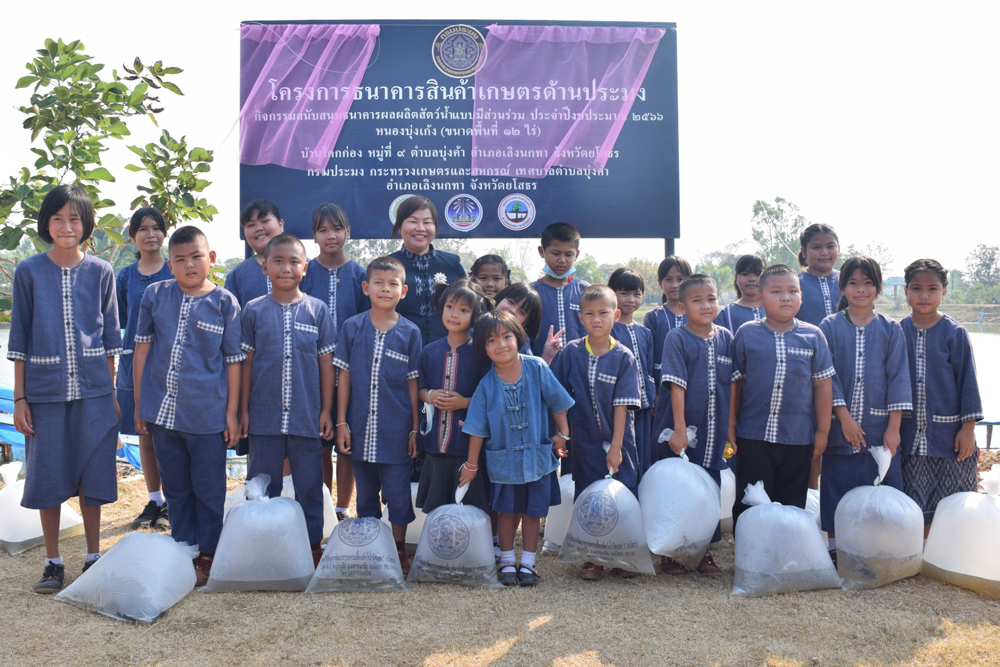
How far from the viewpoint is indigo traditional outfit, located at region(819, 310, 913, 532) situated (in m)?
3.32

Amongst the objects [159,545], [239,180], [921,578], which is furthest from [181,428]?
[921,578]

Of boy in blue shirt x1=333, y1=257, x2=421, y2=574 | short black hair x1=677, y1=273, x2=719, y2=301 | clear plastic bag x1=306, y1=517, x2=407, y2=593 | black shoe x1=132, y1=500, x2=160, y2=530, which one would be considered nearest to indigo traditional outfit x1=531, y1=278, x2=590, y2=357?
short black hair x1=677, y1=273, x2=719, y2=301

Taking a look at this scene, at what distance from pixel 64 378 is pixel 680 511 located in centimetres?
269

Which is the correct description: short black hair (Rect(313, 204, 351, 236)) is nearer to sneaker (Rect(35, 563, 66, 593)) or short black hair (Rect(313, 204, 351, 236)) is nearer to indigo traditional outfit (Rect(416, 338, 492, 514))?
indigo traditional outfit (Rect(416, 338, 492, 514))

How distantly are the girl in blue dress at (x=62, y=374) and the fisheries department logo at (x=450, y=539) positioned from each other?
1.47m

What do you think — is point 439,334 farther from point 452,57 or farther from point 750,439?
point 452,57

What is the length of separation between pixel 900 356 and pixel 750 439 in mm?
805

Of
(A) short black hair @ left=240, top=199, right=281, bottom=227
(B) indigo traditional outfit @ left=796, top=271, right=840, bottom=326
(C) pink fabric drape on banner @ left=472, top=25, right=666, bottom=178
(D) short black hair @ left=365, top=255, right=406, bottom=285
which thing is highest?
(C) pink fabric drape on banner @ left=472, top=25, right=666, bottom=178

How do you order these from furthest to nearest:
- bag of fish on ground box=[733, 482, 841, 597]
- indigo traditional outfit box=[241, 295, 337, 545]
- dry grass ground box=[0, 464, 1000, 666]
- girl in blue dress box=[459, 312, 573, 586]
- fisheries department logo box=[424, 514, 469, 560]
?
indigo traditional outfit box=[241, 295, 337, 545]
girl in blue dress box=[459, 312, 573, 586]
fisheries department logo box=[424, 514, 469, 560]
bag of fish on ground box=[733, 482, 841, 597]
dry grass ground box=[0, 464, 1000, 666]

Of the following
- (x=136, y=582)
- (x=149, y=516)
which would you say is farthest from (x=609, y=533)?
(x=149, y=516)

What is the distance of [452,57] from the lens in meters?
5.00

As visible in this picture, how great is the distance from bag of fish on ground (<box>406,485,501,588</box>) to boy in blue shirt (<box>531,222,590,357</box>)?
1223mm

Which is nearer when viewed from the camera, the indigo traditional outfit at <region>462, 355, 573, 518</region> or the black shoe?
the indigo traditional outfit at <region>462, 355, 573, 518</region>

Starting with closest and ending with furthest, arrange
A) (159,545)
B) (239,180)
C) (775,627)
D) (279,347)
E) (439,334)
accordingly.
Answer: (775,627) → (159,545) → (279,347) → (439,334) → (239,180)
